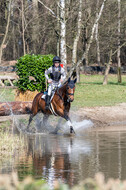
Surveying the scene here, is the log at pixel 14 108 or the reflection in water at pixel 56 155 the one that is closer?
the reflection in water at pixel 56 155

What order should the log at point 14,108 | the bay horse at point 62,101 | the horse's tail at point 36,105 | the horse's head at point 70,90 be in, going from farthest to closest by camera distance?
the log at point 14,108, the horse's tail at point 36,105, the bay horse at point 62,101, the horse's head at point 70,90

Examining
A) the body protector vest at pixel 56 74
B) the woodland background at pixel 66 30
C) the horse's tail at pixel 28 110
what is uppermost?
the woodland background at pixel 66 30

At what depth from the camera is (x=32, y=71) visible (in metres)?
23.7

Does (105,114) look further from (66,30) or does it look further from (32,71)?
(66,30)

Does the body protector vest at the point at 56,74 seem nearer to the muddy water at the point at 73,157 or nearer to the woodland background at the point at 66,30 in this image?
the muddy water at the point at 73,157

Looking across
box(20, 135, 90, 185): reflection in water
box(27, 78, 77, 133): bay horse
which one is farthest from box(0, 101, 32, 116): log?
box(20, 135, 90, 185): reflection in water

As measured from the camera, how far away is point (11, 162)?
933 centimetres

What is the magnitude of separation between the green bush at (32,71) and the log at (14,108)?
18.2 ft

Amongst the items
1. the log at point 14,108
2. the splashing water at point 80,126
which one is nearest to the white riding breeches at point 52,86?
the splashing water at point 80,126

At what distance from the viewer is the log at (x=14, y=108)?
54.6 feet

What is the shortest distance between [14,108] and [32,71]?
6.92 metres

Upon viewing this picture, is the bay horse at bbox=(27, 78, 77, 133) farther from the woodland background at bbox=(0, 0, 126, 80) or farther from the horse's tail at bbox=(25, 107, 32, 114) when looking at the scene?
the woodland background at bbox=(0, 0, 126, 80)

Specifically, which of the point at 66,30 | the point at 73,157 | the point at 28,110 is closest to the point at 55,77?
the point at 28,110

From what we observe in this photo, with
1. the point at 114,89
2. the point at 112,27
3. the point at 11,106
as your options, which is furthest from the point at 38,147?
the point at 112,27
